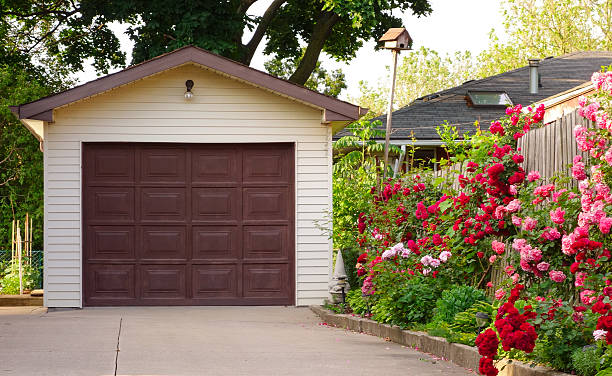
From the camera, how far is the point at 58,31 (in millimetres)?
27656

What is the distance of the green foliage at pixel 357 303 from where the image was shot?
37.9ft

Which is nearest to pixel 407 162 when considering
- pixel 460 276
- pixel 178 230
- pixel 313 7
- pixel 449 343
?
pixel 313 7

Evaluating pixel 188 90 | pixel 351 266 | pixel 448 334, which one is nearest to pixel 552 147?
pixel 448 334

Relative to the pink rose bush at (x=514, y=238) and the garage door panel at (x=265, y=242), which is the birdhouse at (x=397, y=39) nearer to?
the pink rose bush at (x=514, y=238)

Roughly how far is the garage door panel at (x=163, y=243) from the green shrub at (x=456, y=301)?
582cm

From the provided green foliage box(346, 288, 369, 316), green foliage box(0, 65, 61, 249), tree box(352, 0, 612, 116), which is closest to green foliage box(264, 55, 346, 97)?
tree box(352, 0, 612, 116)

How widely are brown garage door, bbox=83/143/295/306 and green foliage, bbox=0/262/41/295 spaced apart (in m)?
2.07

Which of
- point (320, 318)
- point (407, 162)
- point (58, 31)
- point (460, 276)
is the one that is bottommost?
point (320, 318)

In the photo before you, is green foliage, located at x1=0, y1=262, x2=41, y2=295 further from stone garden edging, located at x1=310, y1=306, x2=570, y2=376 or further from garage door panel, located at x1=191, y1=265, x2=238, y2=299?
stone garden edging, located at x1=310, y1=306, x2=570, y2=376

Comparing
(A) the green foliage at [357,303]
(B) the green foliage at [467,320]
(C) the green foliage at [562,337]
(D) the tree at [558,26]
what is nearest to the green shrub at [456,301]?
(B) the green foliage at [467,320]

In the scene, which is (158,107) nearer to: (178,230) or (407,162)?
(178,230)

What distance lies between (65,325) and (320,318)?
11.6 ft

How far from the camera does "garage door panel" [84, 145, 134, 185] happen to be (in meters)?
13.9

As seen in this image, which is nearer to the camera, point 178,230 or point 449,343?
point 449,343
